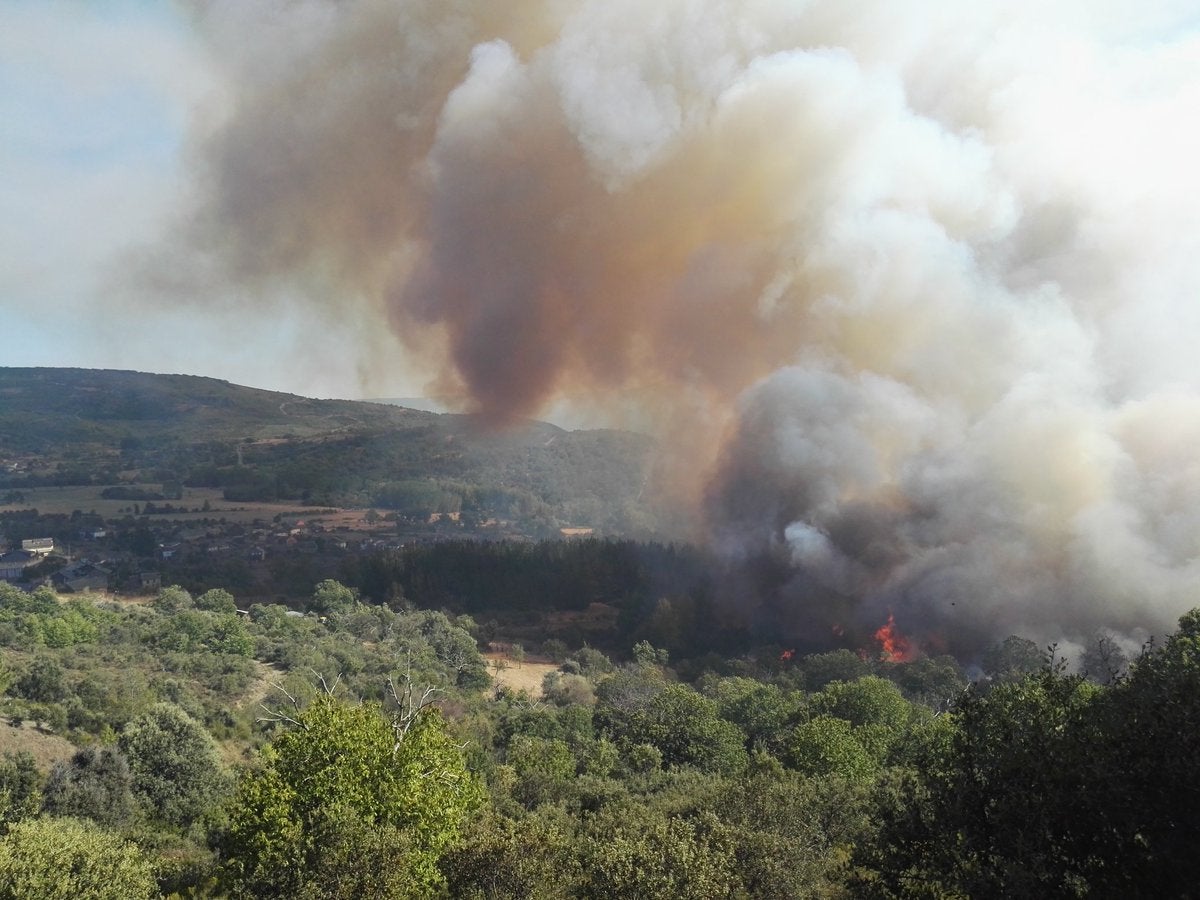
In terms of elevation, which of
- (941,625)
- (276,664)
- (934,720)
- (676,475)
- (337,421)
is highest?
(337,421)

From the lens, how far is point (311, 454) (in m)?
123

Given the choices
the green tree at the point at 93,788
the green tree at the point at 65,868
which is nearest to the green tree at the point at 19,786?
the green tree at the point at 93,788

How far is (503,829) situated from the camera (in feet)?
47.4

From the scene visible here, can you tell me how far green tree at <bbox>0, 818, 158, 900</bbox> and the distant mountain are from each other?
72011 millimetres

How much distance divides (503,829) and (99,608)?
41549mm

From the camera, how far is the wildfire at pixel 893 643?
4266cm

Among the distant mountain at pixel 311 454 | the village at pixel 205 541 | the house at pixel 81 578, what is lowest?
the house at pixel 81 578

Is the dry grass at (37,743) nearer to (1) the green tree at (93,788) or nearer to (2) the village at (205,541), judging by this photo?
(1) the green tree at (93,788)

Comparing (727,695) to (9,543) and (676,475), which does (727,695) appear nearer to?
(676,475)

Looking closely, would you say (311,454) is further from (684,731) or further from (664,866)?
(664,866)

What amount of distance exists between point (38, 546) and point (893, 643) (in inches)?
2616

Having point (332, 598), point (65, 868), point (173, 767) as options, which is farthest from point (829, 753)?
point (332, 598)

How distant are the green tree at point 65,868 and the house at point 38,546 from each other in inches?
2636

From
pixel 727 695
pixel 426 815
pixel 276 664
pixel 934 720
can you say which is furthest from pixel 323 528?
pixel 426 815
